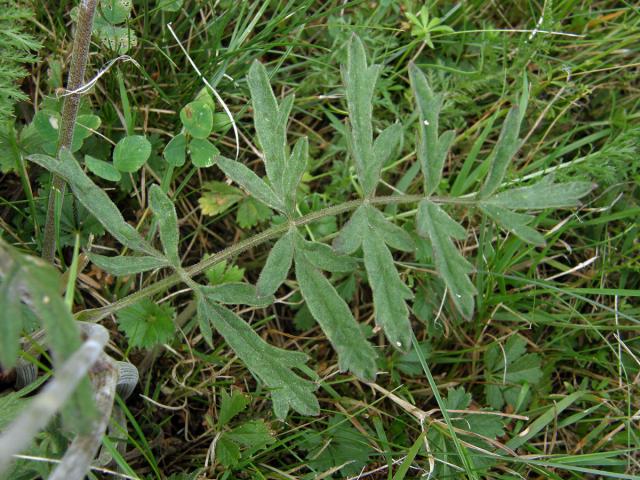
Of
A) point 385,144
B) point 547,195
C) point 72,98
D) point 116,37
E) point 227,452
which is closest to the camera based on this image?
point 547,195

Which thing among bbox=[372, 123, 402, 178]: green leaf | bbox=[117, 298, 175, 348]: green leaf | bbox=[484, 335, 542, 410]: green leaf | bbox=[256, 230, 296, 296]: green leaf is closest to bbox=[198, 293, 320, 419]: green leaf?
bbox=[256, 230, 296, 296]: green leaf

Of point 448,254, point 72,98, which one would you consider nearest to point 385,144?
point 448,254

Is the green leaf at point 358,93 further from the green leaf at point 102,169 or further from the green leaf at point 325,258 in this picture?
the green leaf at point 102,169

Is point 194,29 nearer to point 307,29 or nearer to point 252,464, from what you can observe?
point 307,29

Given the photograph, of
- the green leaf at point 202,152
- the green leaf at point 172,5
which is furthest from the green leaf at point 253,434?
the green leaf at point 172,5

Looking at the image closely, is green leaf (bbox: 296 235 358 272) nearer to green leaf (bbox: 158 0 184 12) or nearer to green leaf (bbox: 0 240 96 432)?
green leaf (bbox: 0 240 96 432)

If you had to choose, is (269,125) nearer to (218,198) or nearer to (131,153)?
(131,153)

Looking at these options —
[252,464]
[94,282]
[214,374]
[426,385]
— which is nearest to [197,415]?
[214,374]
